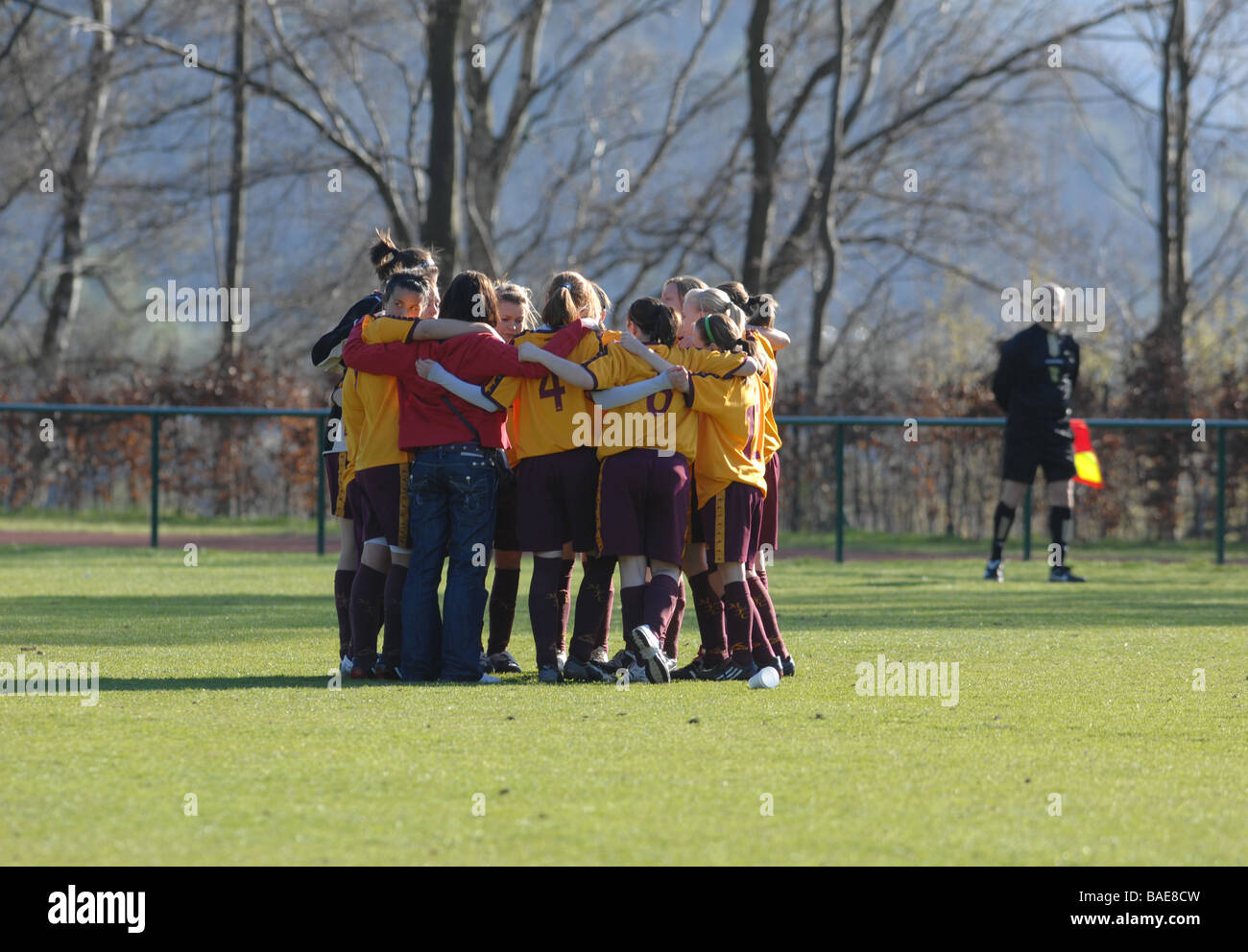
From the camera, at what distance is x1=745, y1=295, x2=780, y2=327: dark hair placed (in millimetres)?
7738

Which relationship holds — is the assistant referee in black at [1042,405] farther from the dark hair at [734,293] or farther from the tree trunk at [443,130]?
the tree trunk at [443,130]

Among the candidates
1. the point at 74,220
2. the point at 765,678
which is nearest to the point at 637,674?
the point at 765,678

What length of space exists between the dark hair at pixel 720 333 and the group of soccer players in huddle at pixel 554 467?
0.01m

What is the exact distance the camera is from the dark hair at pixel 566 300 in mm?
6941

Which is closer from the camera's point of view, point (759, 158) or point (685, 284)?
point (685, 284)

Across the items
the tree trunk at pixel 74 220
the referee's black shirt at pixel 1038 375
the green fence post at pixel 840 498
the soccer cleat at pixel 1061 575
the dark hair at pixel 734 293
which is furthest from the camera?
the tree trunk at pixel 74 220

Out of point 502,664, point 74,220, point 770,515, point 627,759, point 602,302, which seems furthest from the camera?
point 74,220

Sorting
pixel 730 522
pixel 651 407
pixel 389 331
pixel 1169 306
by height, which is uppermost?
pixel 1169 306

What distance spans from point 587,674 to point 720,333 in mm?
1609

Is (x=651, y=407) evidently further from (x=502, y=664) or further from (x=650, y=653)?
(x=502, y=664)

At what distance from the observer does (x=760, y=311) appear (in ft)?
25.4

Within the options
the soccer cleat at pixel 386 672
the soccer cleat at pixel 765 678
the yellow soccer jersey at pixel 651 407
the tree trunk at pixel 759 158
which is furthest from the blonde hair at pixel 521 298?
the tree trunk at pixel 759 158

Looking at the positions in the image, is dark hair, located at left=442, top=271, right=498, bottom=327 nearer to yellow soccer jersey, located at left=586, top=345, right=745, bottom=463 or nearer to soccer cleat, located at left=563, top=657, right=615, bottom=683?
yellow soccer jersey, located at left=586, top=345, right=745, bottom=463
